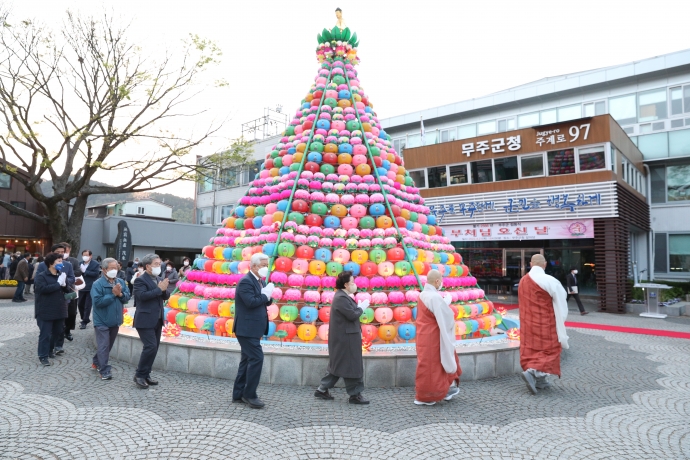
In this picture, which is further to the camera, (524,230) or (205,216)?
(205,216)

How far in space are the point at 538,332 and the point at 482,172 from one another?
14786 millimetres

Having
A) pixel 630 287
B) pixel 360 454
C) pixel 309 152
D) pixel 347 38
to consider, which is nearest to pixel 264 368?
pixel 360 454

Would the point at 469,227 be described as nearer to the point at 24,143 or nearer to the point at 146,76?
the point at 146,76

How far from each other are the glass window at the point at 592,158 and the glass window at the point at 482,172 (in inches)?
144

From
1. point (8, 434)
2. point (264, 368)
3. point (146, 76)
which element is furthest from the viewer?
point (146, 76)

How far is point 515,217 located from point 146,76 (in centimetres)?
1609

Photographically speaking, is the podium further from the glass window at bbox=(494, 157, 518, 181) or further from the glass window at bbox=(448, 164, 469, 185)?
the glass window at bbox=(448, 164, 469, 185)

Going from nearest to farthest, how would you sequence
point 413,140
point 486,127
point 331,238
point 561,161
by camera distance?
point 331,238 < point 561,161 < point 486,127 < point 413,140

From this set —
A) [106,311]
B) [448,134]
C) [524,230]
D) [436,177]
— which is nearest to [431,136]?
[448,134]

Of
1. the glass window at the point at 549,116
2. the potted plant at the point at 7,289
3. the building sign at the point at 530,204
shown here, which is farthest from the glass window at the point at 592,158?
the potted plant at the point at 7,289

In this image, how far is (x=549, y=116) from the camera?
24.4 meters

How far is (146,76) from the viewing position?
16.9 m

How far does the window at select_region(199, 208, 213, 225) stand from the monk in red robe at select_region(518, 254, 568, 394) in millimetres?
33433

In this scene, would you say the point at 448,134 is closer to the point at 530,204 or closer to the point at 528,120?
the point at 528,120
